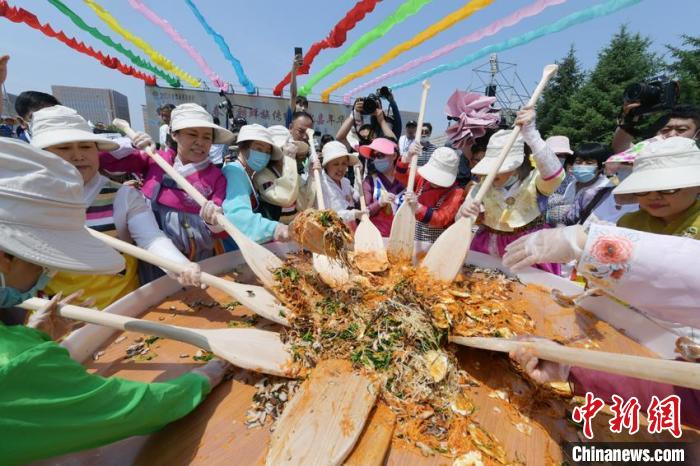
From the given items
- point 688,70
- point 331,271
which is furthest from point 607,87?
point 331,271

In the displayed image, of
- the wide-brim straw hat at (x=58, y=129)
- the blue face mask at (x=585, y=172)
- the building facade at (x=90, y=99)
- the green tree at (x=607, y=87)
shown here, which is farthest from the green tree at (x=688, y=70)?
the building facade at (x=90, y=99)

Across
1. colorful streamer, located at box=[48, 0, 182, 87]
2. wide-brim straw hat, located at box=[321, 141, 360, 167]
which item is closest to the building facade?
colorful streamer, located at box=[48, 0, 182, 87]

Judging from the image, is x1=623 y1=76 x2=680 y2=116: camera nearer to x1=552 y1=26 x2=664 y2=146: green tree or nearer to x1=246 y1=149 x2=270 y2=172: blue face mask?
x1=246 y1=149 x2=270 y2=172: blue face mask

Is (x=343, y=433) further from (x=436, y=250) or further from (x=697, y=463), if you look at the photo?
(x=436, y=250)

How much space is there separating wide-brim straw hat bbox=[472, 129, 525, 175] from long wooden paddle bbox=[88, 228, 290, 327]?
2268mm

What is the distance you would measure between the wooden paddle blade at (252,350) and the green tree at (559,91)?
86.1 feet

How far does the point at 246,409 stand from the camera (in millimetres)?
1502

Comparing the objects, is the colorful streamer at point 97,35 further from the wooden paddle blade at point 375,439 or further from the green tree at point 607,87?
the green tree at point 607,87

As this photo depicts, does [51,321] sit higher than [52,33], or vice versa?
[52,33]

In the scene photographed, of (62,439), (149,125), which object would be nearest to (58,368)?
(62,439)

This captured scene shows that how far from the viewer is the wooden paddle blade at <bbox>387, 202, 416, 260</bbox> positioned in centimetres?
302

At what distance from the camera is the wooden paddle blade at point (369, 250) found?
9.02 feet

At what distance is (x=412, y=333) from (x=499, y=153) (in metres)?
2.16

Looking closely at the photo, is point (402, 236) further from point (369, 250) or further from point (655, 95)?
point (655, 95)
